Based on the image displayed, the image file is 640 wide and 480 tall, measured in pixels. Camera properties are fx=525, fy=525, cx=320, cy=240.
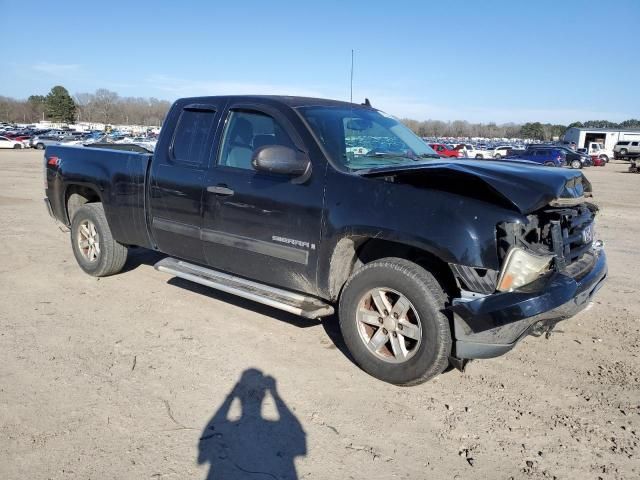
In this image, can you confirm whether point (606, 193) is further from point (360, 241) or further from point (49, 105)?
point (49, 105)

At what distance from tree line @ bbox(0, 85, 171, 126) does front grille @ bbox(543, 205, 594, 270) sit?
11268 centimetres

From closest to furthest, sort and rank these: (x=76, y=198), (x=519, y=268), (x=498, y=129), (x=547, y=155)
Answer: (x=519, y=268), (x=76, y=198), (x=547, y=155), (x=498, y=129)

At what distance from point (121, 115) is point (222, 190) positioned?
167207 mm

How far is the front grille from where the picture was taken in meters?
3.36

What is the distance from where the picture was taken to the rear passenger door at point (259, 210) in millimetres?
3990

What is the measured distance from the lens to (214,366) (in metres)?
3.94

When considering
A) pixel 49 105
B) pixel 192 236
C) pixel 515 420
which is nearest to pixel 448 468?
pixel 515 420

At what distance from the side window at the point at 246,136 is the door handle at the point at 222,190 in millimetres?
209

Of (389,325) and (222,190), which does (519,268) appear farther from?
(222,190)

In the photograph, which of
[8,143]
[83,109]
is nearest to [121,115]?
[83,109]

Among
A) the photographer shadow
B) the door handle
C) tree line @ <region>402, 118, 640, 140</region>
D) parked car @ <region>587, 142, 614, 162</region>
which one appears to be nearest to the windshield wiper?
the door handle

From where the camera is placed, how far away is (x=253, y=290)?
14.3 ft

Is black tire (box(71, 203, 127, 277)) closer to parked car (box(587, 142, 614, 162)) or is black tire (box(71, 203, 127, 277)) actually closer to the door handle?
the door handle

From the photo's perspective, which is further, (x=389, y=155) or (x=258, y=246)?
(x=389, y=155)
